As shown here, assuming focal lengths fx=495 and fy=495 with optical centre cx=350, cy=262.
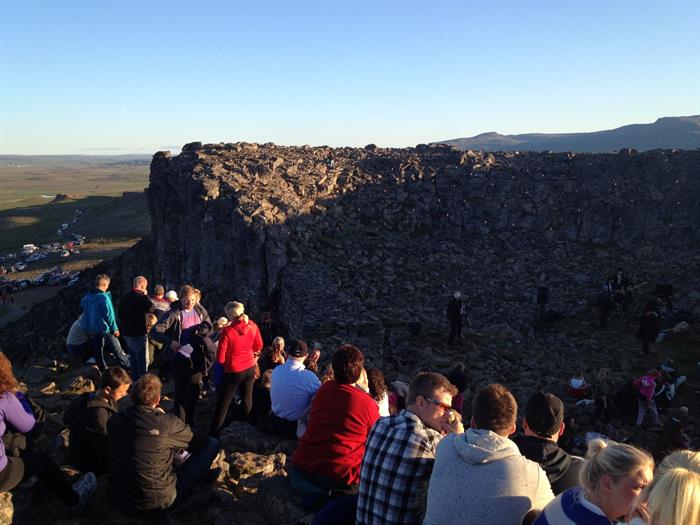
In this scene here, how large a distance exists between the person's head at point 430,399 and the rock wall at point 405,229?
13.6 m

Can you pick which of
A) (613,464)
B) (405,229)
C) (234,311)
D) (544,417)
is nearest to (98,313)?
(234,311)

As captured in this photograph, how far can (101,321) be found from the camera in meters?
12.0

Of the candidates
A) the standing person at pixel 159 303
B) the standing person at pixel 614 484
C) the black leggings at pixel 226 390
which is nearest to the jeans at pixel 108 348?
the standing person at pixel 159 303

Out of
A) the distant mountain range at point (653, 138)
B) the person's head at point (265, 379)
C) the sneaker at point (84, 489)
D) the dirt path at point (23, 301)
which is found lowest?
the dirt path at point (23, 301)

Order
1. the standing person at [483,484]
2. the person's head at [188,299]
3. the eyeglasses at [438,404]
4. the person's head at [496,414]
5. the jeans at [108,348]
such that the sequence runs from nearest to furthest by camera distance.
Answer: the standing person at [483,484]
the person's head at [496,414]
the eyeglasses at [438,404]
the person's head at [188,299]
the jeans at [108,348]

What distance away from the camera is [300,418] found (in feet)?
27.7

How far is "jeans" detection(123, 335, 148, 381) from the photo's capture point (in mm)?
11276

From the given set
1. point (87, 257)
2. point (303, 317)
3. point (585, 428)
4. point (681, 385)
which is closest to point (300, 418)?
point (585, 428)

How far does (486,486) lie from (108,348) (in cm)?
1129

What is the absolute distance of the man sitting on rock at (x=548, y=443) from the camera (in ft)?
16.8

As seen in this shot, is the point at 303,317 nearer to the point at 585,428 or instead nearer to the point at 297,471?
the point at 585,428

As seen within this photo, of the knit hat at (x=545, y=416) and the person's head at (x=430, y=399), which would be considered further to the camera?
the knit hat at (x=545, y=416)

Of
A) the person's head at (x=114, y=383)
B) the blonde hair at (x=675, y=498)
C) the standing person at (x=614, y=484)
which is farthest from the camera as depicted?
the person's head at (x=114, y=383)

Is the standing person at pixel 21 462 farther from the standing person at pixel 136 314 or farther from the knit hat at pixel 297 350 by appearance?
the standing person at pixel 136 314
